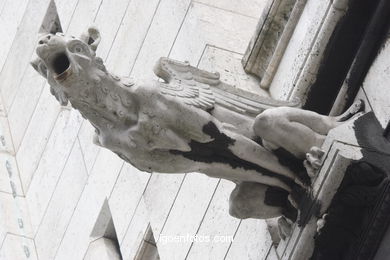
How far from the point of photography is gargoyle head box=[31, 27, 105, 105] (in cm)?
501

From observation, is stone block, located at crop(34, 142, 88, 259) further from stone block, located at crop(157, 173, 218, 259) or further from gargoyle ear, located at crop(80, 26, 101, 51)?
gargoyle ear, located at crop(80, 26, 101, 51)

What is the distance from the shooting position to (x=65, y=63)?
509cm

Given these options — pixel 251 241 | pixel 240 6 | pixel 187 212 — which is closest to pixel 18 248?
pixel 187 212

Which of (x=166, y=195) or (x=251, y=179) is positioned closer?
(x=251, y=179)

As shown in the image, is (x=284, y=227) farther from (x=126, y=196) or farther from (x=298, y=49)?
(x=126, y=196)

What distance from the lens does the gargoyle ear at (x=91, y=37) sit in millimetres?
5285

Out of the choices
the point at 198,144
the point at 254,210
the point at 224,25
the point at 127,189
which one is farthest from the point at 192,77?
the point at 127,189

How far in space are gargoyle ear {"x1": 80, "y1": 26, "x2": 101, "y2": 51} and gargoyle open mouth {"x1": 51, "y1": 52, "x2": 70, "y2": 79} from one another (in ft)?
0.74

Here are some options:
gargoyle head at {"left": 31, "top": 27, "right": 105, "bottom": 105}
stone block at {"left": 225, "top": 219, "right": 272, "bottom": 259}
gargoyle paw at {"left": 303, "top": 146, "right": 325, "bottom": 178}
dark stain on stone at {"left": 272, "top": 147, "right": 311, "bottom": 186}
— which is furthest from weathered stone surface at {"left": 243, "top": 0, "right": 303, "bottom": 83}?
gargoyle head at {"left": 31, "top": 27, "right": 105, "bottom": 105}

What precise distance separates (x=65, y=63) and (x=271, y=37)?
231 cm

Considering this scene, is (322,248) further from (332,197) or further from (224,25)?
(224,25)

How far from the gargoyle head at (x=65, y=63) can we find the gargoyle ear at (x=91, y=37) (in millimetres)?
118

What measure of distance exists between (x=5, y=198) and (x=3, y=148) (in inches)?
30.4

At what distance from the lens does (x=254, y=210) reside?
5.59 m
